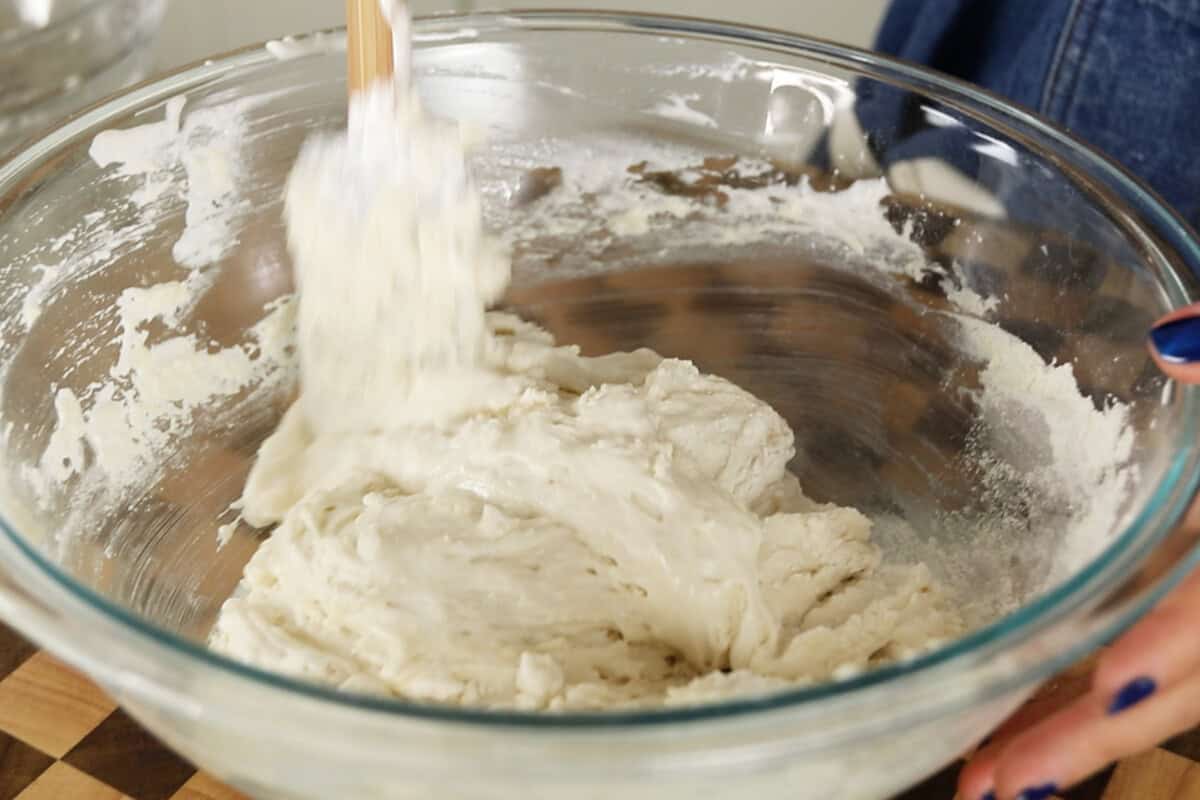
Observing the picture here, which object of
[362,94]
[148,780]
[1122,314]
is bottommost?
[148,780]

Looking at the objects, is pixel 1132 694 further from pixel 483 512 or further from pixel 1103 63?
pixel 1103 63

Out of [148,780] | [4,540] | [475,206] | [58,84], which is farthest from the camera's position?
[58,84]

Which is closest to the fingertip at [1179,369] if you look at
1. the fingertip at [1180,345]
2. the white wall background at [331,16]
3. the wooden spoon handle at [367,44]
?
the fingertip at [1180,345]

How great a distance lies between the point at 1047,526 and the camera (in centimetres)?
77

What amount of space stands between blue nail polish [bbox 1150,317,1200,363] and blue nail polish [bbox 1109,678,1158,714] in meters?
0.18

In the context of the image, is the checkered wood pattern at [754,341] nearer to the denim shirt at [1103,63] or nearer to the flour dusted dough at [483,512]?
the flour dusted dough at [483,512]

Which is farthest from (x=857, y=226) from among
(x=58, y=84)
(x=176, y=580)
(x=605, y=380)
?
(x=58, y=84)

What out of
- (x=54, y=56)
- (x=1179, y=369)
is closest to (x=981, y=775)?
(x=1179, y=369)

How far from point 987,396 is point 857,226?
0.18m

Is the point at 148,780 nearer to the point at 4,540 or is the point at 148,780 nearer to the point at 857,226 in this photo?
the point at 4,540

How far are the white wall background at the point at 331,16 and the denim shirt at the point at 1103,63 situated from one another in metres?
0.46

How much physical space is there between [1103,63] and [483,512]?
0.76m

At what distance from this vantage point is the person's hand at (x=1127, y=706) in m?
0.57

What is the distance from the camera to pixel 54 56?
1300mm
